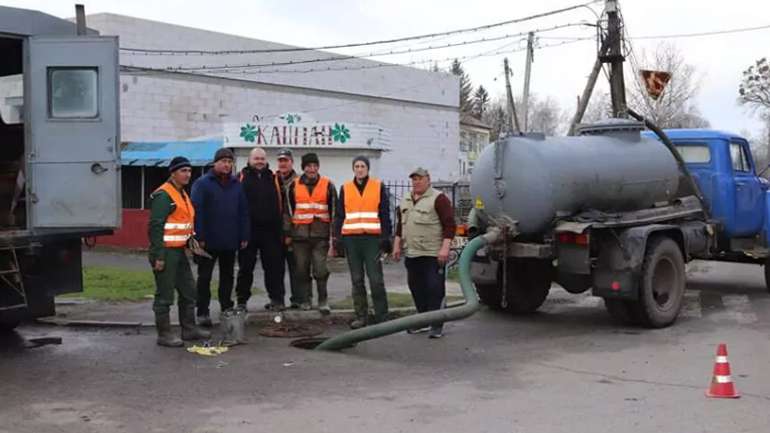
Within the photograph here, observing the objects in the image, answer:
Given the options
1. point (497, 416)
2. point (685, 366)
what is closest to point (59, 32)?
point (497, 416)

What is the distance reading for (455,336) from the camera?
30.1ft

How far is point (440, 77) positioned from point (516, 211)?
107ft

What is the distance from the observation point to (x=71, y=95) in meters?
7.57

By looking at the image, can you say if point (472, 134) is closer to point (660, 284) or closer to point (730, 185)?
point (730, 185)

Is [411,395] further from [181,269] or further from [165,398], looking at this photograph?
[181,269]

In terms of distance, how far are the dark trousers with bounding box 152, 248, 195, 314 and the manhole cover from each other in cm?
103

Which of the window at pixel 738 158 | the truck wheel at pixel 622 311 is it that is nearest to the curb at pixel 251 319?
the truck wheel at pixel 622 311

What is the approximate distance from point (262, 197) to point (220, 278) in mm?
1021

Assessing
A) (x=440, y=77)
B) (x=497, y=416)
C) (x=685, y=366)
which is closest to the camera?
(x=497, y=416)

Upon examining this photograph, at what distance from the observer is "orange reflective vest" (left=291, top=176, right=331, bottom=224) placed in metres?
9.55

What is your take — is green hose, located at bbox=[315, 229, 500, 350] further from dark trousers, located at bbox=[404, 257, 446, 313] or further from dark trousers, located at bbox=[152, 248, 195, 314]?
dark trousers, located at bbox=[152, 248, 195, 314]

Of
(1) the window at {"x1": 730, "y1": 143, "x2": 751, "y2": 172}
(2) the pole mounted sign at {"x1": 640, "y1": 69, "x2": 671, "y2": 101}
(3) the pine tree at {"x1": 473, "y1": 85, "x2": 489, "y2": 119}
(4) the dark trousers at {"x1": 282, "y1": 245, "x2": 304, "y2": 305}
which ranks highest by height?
(3) the pine tree at {"x1": 473, "y1": 85, "x2": 489, "y2": 119}

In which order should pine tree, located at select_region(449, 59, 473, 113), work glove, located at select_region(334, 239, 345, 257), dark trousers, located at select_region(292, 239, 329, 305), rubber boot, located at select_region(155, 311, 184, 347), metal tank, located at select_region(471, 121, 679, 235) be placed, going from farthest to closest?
pine tree, located at select_region(449, 59, 473, 113), dark trousers, located at select_region(292, 239, 329, 305), work glove, located at select_region(334, 239, 345, 257), metal tank, located at select_region(471, 121, 679, 235), rubber boot, located at select_region(155, 311, 184, 347)

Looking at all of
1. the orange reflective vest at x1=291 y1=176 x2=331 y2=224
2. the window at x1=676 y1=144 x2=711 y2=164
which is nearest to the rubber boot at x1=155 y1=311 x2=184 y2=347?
the orange reflective vest at x1=291 y1=176 x2=331 y2=224
